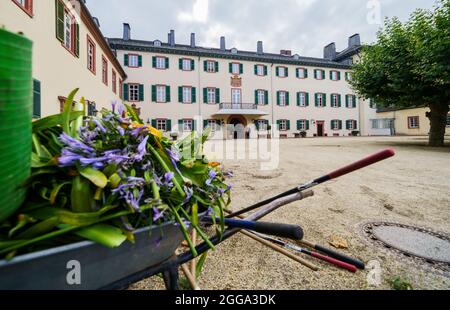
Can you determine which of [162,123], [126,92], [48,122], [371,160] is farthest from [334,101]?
[48,122]

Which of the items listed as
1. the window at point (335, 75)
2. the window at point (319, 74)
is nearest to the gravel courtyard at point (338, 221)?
the window at point (319, 74)

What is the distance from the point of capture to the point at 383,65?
38.7ft

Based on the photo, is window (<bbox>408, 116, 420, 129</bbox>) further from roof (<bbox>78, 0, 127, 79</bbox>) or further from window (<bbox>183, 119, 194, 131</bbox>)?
roof (<bbox>78, 0, 127, 79</bbox>)

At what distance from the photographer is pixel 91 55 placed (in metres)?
11.5

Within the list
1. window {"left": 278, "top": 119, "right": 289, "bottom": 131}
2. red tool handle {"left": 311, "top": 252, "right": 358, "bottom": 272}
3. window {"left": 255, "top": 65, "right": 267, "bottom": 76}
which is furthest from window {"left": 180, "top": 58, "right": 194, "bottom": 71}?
red tool handle {"left": 311, "top": 252, "right": 358, "bottom": 272}

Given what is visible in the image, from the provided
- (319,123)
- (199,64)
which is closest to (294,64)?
(319,123)

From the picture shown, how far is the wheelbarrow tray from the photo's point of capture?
59 centimetres

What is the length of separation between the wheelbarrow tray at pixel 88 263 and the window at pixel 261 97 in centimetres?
2753

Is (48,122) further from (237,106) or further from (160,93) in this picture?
(237,106)

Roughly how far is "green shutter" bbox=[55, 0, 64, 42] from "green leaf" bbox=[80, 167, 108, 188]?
9.32 m

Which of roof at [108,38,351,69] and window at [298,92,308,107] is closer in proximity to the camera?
roof at [108,38,351,69]

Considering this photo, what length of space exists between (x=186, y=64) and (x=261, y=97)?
932 cm
